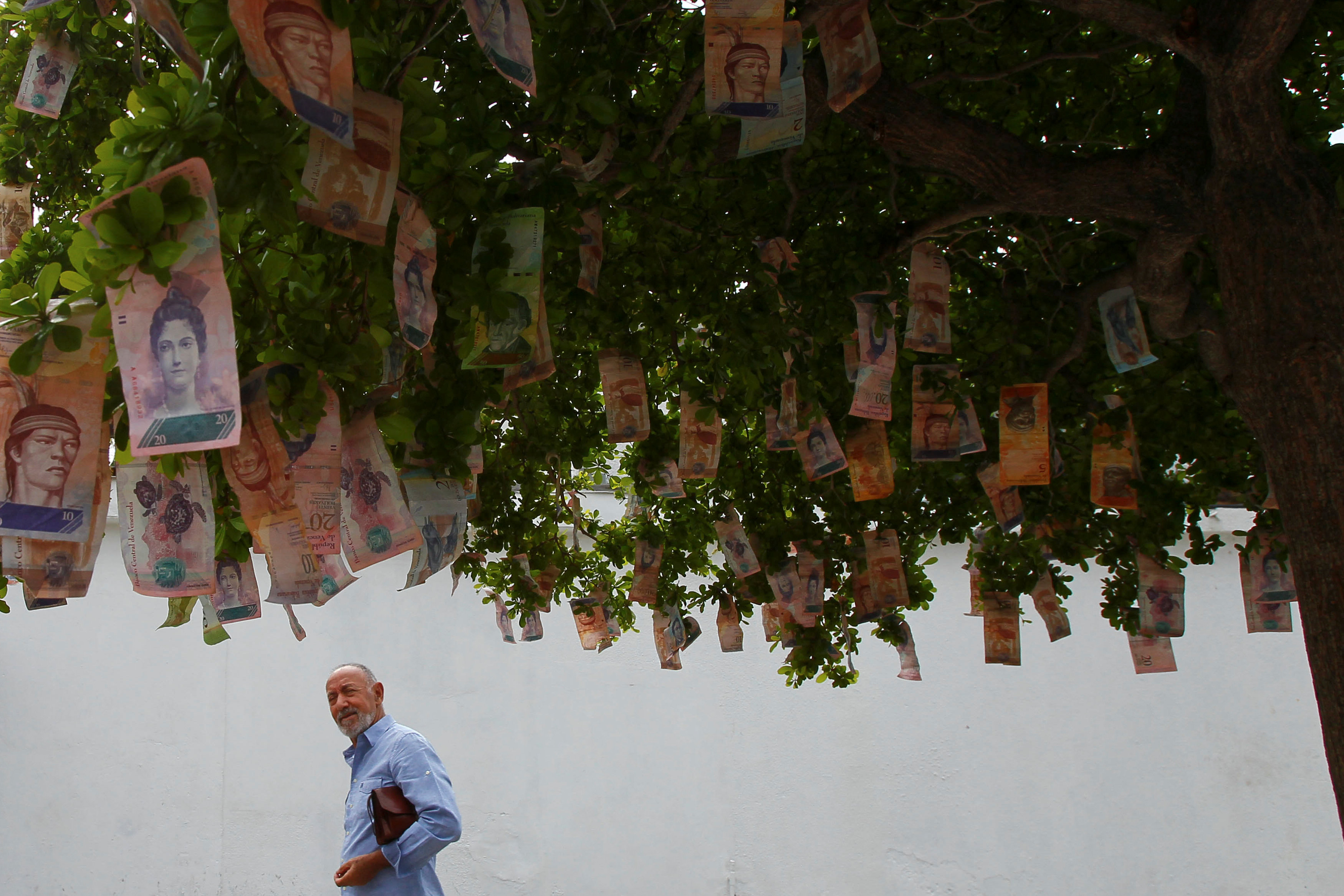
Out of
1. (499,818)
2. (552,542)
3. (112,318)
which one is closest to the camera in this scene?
(112,318)

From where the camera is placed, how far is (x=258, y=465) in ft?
6.77

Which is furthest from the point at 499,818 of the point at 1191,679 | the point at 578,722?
the point at 1191,679

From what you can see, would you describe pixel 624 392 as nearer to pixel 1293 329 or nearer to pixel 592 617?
pixel 1293 329

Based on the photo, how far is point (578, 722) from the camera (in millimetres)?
7363

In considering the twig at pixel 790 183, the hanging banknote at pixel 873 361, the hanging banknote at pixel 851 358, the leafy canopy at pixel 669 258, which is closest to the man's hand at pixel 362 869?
Answer: the leafy canopy at pixel 669 258

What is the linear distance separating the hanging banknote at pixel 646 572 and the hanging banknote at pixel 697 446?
3.29 ft

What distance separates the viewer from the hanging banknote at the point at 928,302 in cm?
348

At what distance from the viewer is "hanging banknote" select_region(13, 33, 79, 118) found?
111 inches

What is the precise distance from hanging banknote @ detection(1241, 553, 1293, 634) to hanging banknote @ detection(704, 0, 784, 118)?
3.31 metres

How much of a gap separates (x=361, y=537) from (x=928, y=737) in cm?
558

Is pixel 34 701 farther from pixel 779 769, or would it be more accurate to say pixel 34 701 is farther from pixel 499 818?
pixel 779 769

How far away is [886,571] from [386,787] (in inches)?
95.5

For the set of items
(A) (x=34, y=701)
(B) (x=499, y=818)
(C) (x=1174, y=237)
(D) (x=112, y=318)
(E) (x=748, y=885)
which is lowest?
(E) (x=748, y=885)

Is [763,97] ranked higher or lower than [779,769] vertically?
higher
